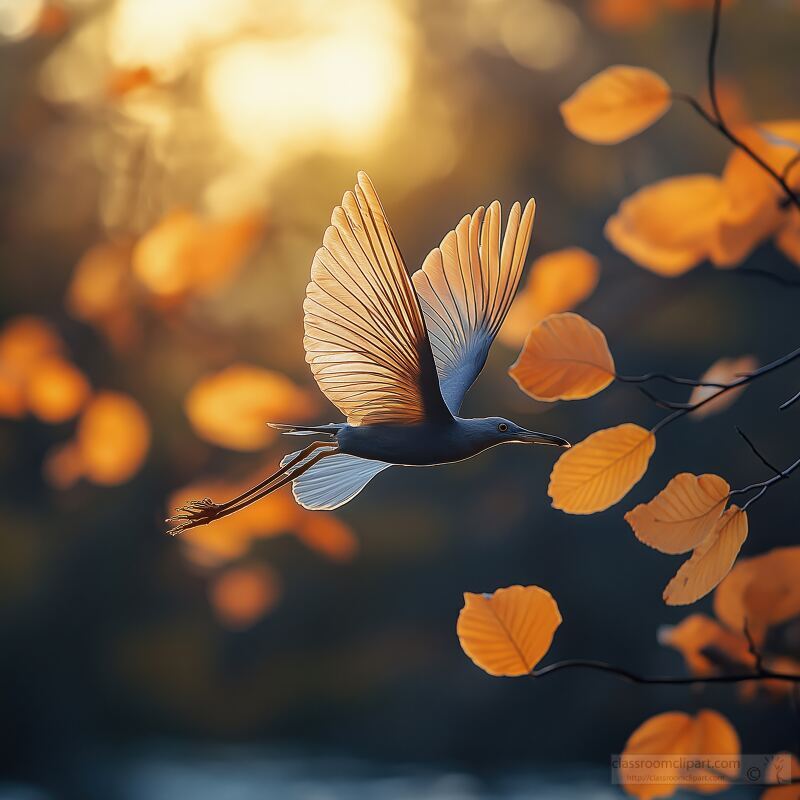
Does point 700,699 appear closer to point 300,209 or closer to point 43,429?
point 300,209

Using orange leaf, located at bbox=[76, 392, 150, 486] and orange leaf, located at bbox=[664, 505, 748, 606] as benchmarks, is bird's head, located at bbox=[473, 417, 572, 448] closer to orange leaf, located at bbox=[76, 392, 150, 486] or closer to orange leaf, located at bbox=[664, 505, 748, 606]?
orange leaf, located at bbox=[664, 505, 748, 606]

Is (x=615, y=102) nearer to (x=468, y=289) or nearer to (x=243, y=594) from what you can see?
(x=468, y=289)

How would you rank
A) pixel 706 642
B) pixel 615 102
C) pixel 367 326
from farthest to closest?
pixel 706 642
pixel 615 102
pixel 367 326

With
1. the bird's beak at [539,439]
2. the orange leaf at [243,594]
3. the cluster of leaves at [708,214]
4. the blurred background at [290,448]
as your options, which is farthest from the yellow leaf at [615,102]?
the orange leaf at [243,594]

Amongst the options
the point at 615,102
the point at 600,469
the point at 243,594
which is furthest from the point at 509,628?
the point at 243,594

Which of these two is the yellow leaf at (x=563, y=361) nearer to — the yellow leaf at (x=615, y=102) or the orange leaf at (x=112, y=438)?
the yellow leaf at (x=615, y=102)

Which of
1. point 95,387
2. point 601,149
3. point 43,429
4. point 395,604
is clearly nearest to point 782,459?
point 601,149

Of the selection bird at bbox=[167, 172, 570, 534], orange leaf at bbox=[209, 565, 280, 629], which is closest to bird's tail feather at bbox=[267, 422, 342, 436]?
bird at bbox=[167, 172, 570, 534]
